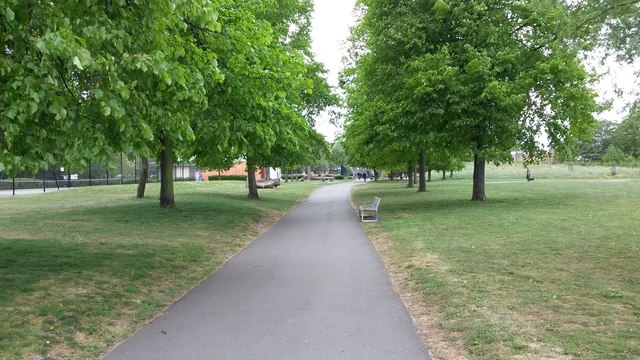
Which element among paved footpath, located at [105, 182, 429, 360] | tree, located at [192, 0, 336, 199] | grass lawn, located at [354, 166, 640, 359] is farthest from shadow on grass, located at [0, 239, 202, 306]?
grass lawn, located at [354, 166, 640, 359]

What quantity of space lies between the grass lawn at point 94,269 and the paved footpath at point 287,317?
44cm

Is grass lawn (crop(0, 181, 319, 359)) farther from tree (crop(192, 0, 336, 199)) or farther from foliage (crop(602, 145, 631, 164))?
foliage (crop(602, 145, 631, 164))

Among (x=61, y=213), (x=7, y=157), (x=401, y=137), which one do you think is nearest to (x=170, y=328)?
(x=7, y=157)

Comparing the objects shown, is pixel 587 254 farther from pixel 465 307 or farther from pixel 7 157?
pixel 7 157

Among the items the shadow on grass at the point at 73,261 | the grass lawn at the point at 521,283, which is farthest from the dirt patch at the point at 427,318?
the shadow on grass at the point at 73,261

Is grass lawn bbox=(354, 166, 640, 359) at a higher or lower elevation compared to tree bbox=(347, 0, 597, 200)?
lower

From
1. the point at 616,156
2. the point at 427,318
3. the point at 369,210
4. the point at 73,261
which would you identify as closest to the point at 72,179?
the point at 369,210

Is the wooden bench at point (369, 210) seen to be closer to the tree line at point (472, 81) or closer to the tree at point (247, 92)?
the tree line at point (472, 81)

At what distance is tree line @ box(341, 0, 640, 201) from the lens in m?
18.1

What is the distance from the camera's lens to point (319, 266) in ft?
32.0

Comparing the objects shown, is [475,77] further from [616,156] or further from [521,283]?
[616,156]

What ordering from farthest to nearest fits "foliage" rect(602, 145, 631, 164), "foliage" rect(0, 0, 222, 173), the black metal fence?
1. "foliage" rect(602, 145, 631, 164)
2. the black metal fence
3. "foliage" rect(0, 0, 222, 173)

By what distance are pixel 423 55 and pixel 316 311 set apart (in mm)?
14650

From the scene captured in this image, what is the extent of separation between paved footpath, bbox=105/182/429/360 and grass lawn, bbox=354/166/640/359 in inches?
17.4
